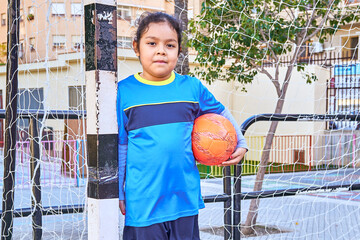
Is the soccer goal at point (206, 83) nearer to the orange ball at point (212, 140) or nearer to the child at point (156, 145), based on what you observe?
the child at point (156, 145)

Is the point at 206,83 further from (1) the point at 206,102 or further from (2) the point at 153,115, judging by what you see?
(2) the point at 153,115

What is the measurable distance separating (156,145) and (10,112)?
127 cm

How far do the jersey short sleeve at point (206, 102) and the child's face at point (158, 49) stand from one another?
251 mm

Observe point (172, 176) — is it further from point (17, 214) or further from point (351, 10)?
point (351, 10)

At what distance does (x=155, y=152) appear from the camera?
6.71 ft

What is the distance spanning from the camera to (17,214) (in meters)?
3.00

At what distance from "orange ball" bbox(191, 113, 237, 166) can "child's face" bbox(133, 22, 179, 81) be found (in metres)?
0.30

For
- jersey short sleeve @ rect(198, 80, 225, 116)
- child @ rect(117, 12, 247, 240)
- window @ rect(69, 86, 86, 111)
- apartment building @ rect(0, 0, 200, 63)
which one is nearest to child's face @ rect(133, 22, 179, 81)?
child @ rect(117, 12, 247, 240)

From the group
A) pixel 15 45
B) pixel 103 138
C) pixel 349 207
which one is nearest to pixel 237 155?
pixel 103 138

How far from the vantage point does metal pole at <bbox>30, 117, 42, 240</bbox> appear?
297 centimetres

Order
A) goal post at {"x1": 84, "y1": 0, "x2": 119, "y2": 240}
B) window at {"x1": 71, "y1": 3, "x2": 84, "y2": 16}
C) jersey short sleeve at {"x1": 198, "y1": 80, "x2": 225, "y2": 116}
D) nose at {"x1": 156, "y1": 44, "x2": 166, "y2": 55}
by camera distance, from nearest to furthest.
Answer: goal post at {"x1": 84, "y1": 0, "x2": 119, "y2": 240} → nose at {"x1": 156, "y1": 44, "x2": 166, "y2": 55} → jersey short sleeve at {"x1": 198, "y1": 80, "x2": 225, "y2": 116} → window at {"x1": 71, "y1": 3, "x2": 84, "y2": 16}

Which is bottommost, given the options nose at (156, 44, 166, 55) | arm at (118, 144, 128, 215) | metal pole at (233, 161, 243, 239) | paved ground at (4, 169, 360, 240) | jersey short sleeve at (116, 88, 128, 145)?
paved ground at (4, 169, 360, 240)

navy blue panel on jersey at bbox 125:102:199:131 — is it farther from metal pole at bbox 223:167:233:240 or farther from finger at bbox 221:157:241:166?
metal pole at bbox 223:167:233:240

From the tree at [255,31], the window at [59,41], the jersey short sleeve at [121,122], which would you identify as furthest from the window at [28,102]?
the tree at [255,31]
